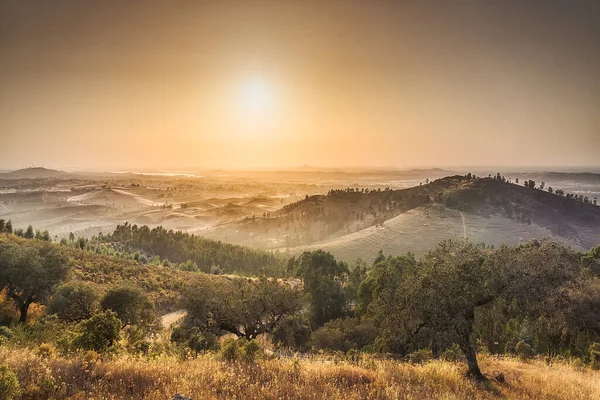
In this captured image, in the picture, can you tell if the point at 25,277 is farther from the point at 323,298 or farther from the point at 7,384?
the point at 323,298

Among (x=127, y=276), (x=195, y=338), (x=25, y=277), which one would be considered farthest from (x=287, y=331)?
(x=127, y=276)

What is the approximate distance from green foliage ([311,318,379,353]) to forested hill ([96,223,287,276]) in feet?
276

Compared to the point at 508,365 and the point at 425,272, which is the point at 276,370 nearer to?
the point at 425,272

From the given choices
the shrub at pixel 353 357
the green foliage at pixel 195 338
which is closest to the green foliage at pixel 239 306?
the green foliage at pixel 195 338

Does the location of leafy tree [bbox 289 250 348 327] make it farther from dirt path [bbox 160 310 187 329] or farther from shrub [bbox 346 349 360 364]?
shrub [bbox 346 349 360 364]

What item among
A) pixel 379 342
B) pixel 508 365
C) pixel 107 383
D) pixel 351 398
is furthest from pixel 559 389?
pixel 379 342

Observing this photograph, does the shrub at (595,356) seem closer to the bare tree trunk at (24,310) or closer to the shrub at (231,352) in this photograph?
the shrub at (231,352)

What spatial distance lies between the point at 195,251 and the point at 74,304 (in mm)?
127229

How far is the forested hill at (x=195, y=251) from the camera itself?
14338cm

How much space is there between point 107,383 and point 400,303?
13.5 m

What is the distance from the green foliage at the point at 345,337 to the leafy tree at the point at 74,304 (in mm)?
25406

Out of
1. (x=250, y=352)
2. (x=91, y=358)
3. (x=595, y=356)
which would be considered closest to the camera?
(x=91, y=358)

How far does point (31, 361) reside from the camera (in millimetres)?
10008

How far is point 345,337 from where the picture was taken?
44938 millimetres
